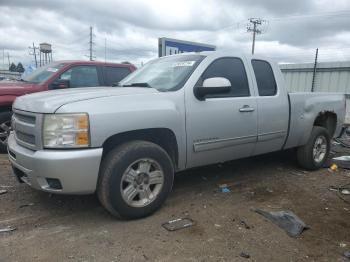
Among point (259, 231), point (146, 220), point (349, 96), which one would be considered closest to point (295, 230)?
point (259, 231)

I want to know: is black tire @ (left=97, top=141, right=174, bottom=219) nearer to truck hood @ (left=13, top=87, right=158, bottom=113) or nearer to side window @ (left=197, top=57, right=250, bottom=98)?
truck hood @ (left=13, top=87, right=158, bottom=113)

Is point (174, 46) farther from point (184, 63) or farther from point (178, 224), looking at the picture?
point (178, 224)

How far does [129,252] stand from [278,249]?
134cm

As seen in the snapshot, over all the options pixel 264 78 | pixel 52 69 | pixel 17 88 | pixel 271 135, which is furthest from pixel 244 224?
pixel 52 69

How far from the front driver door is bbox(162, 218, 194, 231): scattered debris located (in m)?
0.68

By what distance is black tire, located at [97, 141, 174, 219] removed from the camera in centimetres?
332

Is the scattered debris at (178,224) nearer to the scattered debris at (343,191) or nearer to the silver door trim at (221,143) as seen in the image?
the silver door trim at (221,143)

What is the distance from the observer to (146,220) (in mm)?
3617

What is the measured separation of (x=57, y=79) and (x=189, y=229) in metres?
4.68

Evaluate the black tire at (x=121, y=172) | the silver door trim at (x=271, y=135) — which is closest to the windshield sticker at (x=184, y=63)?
the black tire at (x=121, y=172)

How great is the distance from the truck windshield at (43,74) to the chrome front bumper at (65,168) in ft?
12.9

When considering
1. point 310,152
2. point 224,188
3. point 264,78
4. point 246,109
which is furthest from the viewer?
point 310,152

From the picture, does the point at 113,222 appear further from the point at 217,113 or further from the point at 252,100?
the point at 252,100

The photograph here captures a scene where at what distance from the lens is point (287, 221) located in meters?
3.68
